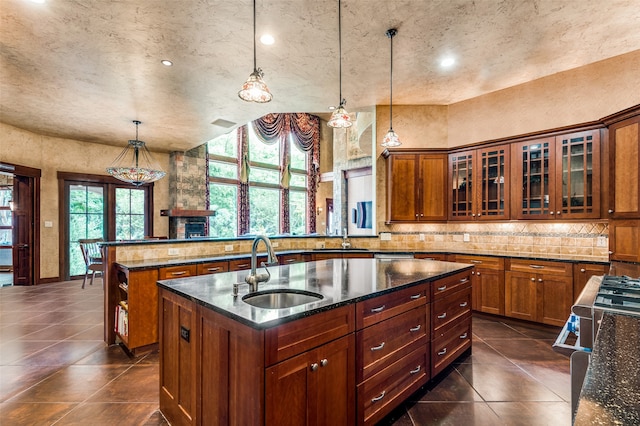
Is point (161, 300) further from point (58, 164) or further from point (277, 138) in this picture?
point (277, 138)

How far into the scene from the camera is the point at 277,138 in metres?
9.55

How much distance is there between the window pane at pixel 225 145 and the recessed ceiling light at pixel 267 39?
17.6 ft

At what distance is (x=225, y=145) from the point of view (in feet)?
28.2

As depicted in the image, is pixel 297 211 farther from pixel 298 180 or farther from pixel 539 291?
pixel 539 291

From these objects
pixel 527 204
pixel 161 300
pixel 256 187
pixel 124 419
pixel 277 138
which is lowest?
pixel 124 419

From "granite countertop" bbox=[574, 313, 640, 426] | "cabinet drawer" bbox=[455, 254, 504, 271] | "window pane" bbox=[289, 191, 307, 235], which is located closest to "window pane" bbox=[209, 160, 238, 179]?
"window pane" bbox=[289, 191, 307, 235]

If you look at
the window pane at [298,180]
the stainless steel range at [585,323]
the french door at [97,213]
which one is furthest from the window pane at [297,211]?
the stainless steel range at [585,323]

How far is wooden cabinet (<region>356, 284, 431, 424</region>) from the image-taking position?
5.57 ft

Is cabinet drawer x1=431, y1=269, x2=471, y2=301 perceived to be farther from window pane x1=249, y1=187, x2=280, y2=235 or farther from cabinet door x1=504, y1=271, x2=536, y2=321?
window pane x1=249, y1=187, x2=280, y2=235

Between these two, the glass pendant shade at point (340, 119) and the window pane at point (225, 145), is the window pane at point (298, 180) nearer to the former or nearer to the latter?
the window pane at point (225, 145)

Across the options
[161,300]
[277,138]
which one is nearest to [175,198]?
[277,138]

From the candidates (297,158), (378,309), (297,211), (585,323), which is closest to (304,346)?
(378,309)

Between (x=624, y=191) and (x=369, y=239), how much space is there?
2978 millimetres

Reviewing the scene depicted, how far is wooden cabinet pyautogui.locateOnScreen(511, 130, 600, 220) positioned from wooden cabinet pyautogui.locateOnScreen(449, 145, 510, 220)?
0.43 ft
